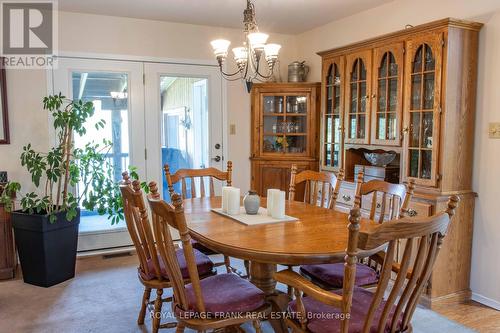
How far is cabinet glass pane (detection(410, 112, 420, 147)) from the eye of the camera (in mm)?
3051

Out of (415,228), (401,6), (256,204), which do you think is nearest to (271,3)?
(401,6)

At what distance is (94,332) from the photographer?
2.59 m

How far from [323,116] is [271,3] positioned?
1151 mm

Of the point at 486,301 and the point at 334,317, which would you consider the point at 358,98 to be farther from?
the point at 334,317

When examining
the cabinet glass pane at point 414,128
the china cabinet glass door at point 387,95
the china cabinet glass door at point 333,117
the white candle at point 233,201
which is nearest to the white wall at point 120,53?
the china cabinet glass door at point 333,117

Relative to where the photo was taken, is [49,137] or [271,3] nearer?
[271,3]

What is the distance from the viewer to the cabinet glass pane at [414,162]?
10.1 feet

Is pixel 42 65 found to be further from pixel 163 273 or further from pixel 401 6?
pixel 401 6

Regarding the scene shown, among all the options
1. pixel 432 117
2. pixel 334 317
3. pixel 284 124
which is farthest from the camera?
pixel 284 124

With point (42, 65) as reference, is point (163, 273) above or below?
below

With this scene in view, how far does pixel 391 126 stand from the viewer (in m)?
3.28

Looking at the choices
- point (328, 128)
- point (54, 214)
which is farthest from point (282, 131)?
point (54, 214)

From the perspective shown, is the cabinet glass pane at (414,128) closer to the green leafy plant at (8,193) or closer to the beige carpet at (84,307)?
the beige carpet at (84,307)

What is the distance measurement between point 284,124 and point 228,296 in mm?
2848
